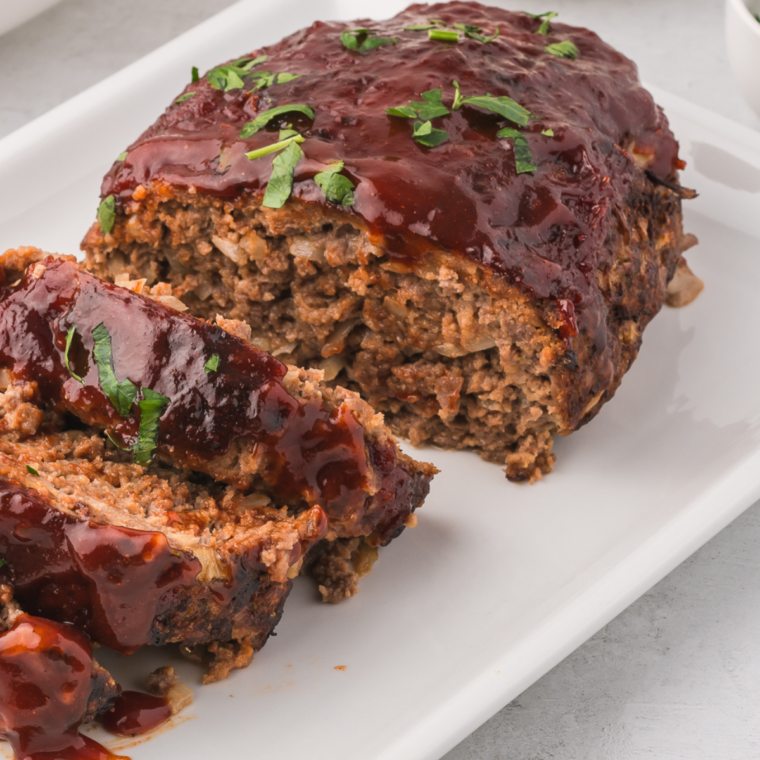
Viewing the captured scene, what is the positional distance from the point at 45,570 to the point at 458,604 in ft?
6.74

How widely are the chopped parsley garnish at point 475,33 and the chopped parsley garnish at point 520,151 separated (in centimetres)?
97

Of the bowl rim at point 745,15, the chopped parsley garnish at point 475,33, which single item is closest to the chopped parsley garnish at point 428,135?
the chopped parsley garnish at point 475,33

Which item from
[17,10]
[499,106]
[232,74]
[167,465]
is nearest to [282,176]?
[232,74]

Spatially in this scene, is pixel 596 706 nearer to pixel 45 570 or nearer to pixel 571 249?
pixel 571 249

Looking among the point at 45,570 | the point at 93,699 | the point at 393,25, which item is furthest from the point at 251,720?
the point at 393,25

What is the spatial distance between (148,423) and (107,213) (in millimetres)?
1756

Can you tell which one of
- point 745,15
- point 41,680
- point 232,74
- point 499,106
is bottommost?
point 745,15

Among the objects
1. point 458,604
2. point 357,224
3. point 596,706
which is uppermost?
point 357,224

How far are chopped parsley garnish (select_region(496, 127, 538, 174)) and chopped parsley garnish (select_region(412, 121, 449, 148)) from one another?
31 cm

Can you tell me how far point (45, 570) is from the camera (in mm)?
4484

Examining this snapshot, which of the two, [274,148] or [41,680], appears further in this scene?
[274,148]

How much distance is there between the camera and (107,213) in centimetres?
626

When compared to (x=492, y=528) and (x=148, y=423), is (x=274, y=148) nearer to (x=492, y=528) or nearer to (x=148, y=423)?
(x=148, y=423)

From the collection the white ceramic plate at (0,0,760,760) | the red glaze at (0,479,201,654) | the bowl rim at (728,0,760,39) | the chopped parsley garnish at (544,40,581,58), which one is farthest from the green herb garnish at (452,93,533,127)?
the red glaze at (0,479,201,654)
